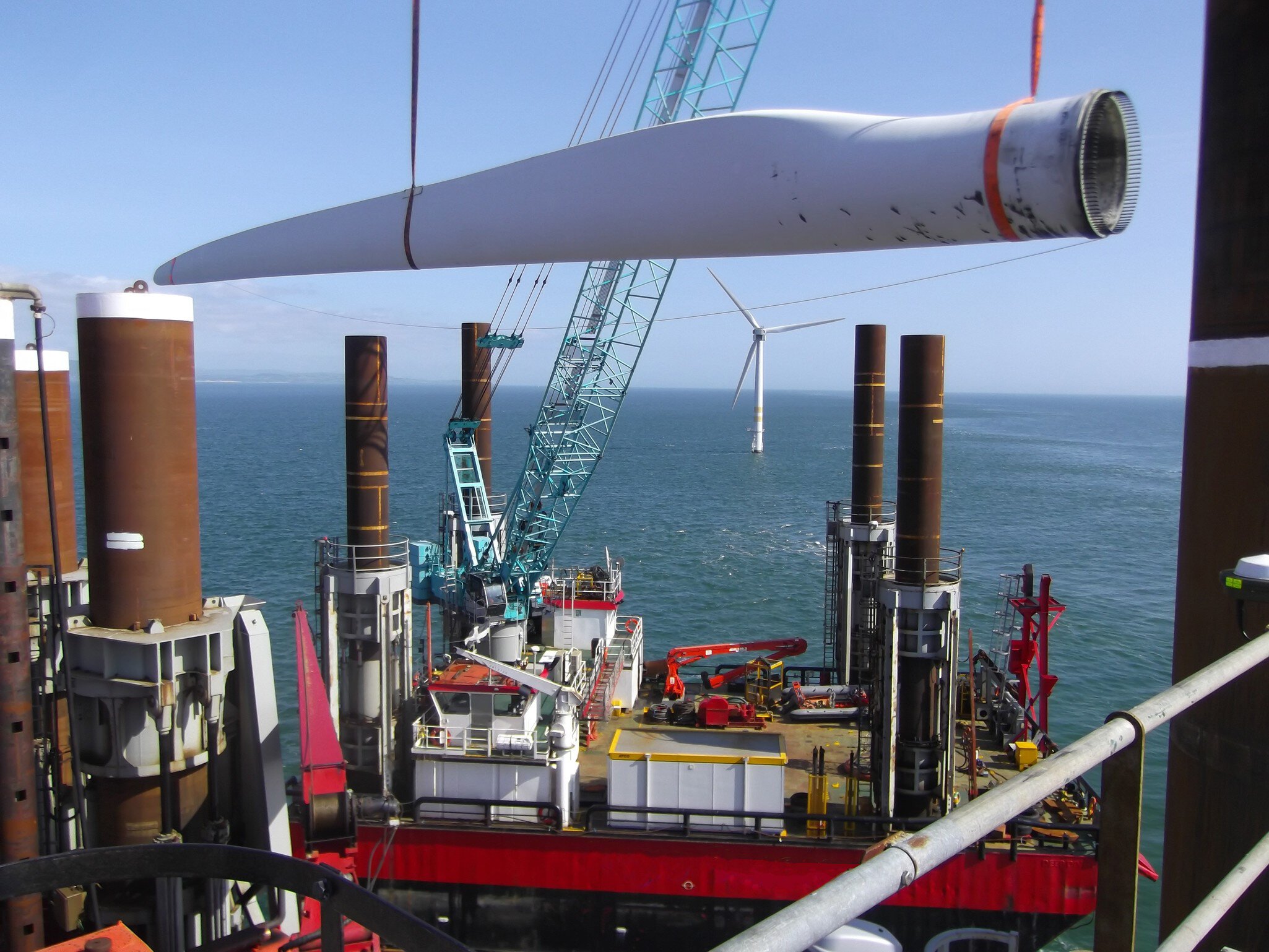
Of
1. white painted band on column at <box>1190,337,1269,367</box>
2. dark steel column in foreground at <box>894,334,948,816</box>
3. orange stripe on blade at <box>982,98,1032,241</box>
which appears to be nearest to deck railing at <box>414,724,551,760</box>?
dark steel column in foreground at <box>894,334,948,816</box>

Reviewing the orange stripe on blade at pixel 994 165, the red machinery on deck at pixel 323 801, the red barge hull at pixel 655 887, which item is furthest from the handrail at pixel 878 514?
the orange stripe on blade at pixel 994 165

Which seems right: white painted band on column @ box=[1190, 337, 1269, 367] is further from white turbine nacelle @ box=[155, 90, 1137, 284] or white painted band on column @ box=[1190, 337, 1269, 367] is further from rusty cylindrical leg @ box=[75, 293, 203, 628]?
rusty cylindrical leg @ box=[75, 293, 203, 628]

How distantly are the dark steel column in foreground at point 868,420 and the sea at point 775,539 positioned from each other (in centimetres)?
1166

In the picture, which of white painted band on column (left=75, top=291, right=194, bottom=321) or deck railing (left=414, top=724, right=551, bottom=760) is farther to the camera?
deck railing (left=414, top=724, right=551, bottom=760)

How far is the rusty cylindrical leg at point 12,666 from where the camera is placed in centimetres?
1134

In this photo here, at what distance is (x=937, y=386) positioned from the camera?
22.0 meters

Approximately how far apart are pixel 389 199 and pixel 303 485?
325 feet

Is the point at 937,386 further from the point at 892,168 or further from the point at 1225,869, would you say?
the point at 892,168

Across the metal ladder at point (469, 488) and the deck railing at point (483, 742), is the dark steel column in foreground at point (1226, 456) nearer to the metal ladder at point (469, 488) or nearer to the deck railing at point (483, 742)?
the deck railing at point (483, 742)

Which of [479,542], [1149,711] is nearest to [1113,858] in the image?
[1149,711]

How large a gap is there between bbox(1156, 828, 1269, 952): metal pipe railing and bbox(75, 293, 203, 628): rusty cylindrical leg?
37.6ft

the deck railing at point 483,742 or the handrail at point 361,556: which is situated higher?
the handrail at point 361,556

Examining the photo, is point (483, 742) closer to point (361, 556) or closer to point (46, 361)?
point (361, 556)

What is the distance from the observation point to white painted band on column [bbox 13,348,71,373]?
67.0ft
